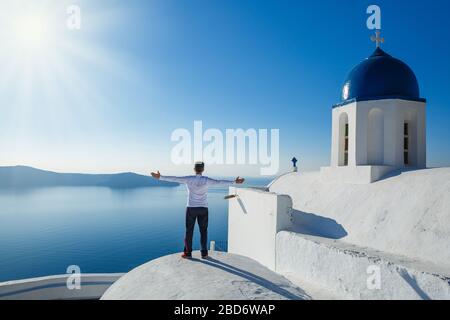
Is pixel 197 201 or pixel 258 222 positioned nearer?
pixel 197 201

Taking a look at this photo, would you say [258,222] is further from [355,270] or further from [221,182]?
[221,182]

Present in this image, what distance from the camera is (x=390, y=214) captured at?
23.6 feet

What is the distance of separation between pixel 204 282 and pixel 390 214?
18.3ft

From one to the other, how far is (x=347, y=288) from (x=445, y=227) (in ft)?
7.69

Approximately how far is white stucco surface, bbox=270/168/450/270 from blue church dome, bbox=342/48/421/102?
3.19 meters

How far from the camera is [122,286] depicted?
442 cm

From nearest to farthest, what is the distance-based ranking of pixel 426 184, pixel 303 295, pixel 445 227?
pixel 303 295
pixel 445 227
pixel 426 184

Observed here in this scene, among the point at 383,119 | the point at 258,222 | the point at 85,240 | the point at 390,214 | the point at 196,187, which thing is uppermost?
the point at 383,119

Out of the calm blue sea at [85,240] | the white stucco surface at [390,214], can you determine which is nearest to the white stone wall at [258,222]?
the white stucco surface at [390,214]

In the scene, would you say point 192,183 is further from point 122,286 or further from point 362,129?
point 362,129

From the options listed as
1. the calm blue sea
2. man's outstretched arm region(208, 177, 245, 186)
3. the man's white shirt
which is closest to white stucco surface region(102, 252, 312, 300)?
the man's white shirt

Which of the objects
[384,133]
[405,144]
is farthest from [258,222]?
[405,144]
